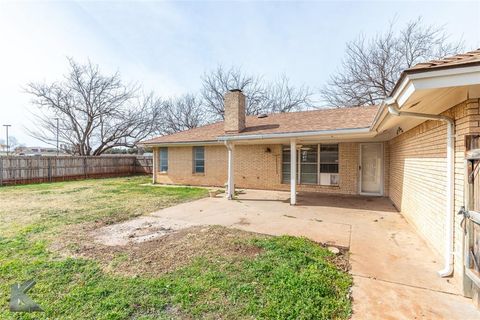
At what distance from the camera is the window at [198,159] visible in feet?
44.0

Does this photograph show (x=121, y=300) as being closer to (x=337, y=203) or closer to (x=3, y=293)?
(x=3, y=293)

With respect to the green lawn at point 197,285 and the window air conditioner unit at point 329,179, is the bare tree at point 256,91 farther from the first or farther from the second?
the green lawn at point 197,285

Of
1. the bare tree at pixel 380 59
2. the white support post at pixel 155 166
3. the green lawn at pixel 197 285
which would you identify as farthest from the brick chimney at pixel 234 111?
the bare tree at pixel 380 59

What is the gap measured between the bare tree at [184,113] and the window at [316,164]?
68.6ft

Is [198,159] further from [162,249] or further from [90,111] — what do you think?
[90,111]

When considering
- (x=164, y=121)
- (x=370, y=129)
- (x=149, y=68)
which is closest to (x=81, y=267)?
(x=370, y=129)

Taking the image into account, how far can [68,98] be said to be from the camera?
2317 cm

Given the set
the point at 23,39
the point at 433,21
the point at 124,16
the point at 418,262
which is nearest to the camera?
the point at 418,262

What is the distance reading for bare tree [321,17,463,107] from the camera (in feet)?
54.1

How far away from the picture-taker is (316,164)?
10594mm

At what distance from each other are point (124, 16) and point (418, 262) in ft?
33.8

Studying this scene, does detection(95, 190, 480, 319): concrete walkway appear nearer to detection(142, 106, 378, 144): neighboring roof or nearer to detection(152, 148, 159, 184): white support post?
detection(142, 106, 378, 144): neighboring roof

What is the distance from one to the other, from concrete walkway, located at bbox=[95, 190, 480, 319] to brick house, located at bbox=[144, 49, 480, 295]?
353 mm

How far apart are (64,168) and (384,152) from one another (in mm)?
20102
